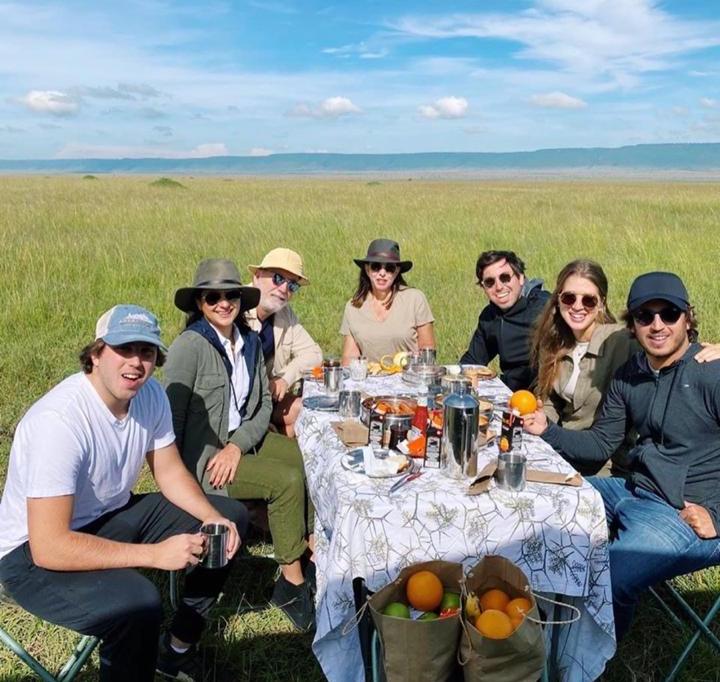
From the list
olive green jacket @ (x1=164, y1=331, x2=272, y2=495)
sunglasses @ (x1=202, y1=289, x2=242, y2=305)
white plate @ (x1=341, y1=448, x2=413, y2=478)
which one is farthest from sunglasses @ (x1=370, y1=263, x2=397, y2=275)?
white plate @ (x1=341, y1=448, x2=413, y2=478)

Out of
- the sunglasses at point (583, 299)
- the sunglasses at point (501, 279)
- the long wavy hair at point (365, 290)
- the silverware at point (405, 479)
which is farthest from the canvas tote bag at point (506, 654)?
the long wavy hair at point (365, 290)

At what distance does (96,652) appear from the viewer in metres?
2.85

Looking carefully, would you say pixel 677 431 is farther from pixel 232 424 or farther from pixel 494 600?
pixel 232 424

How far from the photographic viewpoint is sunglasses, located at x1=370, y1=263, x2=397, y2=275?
4668mm

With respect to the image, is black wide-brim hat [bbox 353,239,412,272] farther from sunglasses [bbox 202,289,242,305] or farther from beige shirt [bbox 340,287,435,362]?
sunglasses [bbox 202,289,242,305]

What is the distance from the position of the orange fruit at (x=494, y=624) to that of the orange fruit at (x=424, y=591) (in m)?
0.14

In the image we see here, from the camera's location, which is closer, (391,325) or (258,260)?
(391,325)

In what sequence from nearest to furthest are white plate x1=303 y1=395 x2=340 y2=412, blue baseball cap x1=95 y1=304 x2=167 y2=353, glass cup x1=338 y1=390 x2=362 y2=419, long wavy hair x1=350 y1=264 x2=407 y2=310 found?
1. blue baseball cap x1=95 y1=304 x2=167 y2=353
2. glass cup x1=338 y1=390 x2=362 y2=419
3. white plate x1=303 y1=395 x2=340 y2=412
4. long wavy hair x1=350 y1=264 x2=407 y2=310

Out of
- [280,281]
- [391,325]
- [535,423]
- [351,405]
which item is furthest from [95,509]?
[391,325]

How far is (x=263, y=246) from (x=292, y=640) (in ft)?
33.5

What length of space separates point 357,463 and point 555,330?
5.51ft

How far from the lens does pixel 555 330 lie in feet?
11.8

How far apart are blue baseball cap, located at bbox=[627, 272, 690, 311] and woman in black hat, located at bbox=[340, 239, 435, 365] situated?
2.20 metres

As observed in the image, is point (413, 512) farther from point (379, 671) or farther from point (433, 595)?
point (379, 671)
